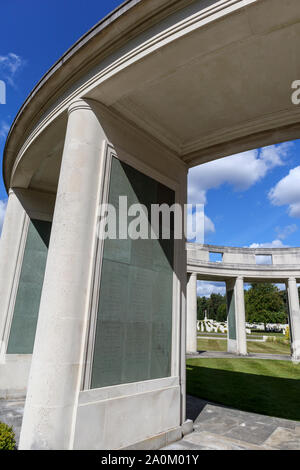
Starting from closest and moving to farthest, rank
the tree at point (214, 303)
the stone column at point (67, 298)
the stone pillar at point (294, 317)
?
the stone column at point (67, 298) → the stone pillar at point (294, 317) → the tree at point (214, 303)

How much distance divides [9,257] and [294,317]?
3036 cm

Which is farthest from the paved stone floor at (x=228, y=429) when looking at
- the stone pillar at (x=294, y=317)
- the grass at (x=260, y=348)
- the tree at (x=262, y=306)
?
the tree at (x=262, y=306)

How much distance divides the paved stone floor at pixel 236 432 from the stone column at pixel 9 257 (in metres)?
8.09

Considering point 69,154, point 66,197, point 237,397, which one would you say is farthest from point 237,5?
point 237,397

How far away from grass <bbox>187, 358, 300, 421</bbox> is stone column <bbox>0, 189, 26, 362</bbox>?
29.3 ft

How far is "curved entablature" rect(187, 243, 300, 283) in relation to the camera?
33.5 metres

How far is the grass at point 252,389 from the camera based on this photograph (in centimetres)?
1146

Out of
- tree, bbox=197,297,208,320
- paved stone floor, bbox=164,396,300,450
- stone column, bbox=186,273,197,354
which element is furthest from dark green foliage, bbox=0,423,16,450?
tree, bbox=197,297,208,320

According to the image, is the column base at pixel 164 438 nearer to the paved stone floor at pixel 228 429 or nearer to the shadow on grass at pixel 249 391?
the paved stone floor at pixel 228 429

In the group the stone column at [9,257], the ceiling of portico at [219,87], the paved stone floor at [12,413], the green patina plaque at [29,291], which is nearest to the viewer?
the ceiling of portico at [219,87]

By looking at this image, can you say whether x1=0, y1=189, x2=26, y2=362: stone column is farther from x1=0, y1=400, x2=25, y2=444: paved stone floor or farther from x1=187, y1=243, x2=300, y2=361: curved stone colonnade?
x1=187, y1=243, x2=300, y2=361: curved stone colonnade

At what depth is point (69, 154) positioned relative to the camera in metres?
6.90

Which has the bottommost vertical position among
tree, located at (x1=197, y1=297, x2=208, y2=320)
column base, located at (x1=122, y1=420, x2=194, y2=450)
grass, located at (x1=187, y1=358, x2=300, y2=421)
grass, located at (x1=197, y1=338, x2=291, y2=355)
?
grass, located at (x1=197, y1=338, x2=291, y2=355)

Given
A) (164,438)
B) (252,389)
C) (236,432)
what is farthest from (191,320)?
(164,438)
